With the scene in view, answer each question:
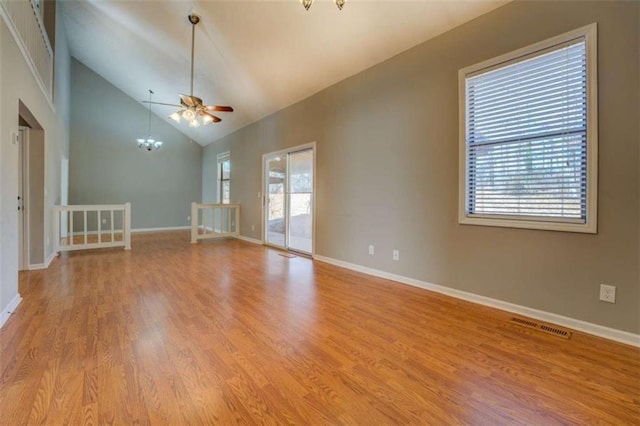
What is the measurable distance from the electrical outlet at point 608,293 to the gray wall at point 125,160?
9.59 meters

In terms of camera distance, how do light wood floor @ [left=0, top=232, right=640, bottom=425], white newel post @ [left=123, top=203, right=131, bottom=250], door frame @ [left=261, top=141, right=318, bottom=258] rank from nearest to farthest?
light wood floor @ [left=0, top=232, right=640, bottom=425], door frame @ [left=261, top=141, right=318, bottom=258], white newel post @ [left=123, top=203, right=131, bottom=250]

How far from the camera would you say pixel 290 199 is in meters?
5.77

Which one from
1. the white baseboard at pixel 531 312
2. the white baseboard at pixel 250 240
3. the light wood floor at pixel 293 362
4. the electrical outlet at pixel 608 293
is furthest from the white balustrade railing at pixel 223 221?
the electrical outlet at pixel 608 293

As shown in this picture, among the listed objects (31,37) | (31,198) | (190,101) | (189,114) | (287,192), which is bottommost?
(31,198)

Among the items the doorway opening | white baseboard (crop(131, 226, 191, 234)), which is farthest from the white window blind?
white baseboard (crop(131, 226, 191, 234))

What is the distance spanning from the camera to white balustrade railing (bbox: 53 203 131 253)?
5.16m

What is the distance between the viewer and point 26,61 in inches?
119

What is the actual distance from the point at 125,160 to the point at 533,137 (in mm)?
9389

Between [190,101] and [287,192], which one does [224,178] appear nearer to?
[287,192]

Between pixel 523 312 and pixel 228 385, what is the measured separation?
2.54 metres

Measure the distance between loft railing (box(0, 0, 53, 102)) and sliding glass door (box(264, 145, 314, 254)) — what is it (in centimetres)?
354

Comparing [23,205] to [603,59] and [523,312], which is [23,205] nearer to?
[523,312]

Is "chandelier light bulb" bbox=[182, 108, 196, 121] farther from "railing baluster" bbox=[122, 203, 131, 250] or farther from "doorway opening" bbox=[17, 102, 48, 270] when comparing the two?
"railing baluster" bbox=[122, 203, 131, 250]

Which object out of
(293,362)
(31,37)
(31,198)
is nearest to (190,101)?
(31,37)
